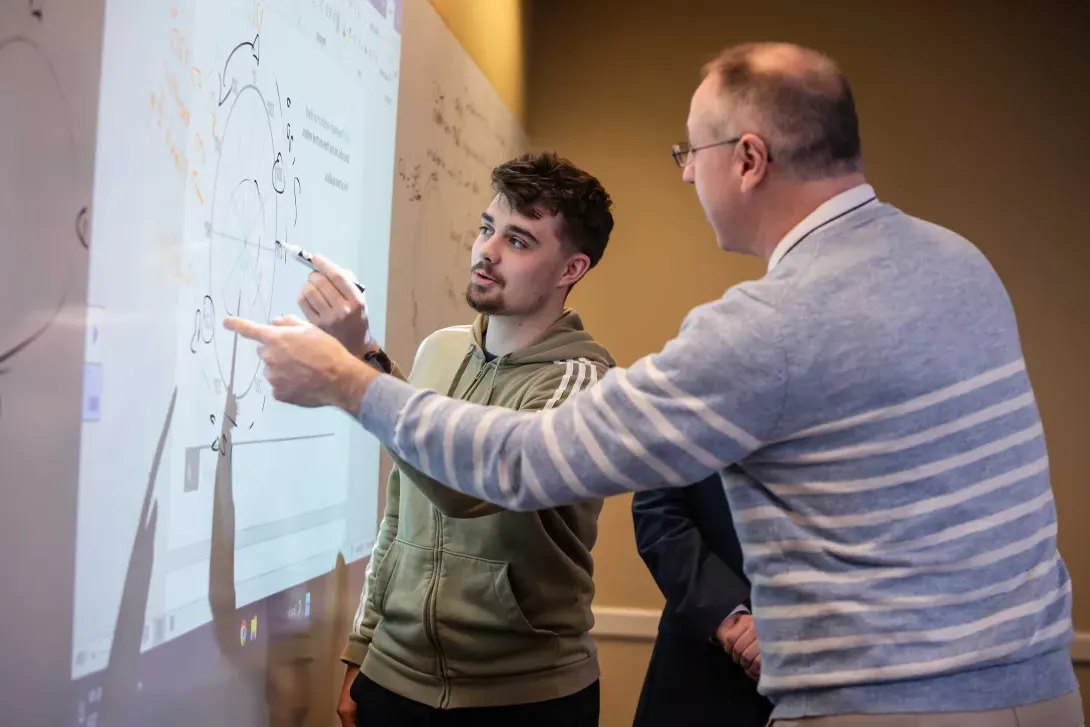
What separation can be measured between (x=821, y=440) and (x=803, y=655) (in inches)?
8.4

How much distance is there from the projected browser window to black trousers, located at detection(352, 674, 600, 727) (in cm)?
22

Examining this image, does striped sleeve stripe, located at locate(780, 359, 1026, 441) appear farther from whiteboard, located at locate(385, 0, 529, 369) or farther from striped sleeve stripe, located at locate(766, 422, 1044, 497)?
whiteboard, located at locate(385, 0, 529, 369)

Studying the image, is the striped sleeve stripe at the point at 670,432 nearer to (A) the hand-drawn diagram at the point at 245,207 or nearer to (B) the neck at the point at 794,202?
(B) the neck at the point at 794,202

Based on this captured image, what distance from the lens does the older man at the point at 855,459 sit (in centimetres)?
85

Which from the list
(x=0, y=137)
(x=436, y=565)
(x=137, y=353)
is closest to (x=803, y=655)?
(x=436, y=565)

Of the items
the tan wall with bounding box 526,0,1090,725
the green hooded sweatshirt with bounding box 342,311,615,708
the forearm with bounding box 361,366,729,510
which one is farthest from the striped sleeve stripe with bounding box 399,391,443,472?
the tan wall with bounding box 526,0,1090,725

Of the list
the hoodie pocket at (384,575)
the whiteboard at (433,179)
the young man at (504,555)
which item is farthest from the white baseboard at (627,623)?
the hoodie pocket at (384,575)

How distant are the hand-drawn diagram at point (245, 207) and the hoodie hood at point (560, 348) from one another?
0.37 meters

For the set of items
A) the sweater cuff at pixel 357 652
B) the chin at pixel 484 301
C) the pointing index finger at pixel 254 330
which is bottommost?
the sweater cuff at pixel 357 652

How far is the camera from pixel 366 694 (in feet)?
4.66

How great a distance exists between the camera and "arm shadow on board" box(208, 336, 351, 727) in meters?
1.21

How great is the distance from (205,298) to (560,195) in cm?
60

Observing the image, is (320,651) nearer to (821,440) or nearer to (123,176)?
(123,176)

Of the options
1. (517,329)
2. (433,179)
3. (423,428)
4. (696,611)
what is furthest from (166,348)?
(433,179)
